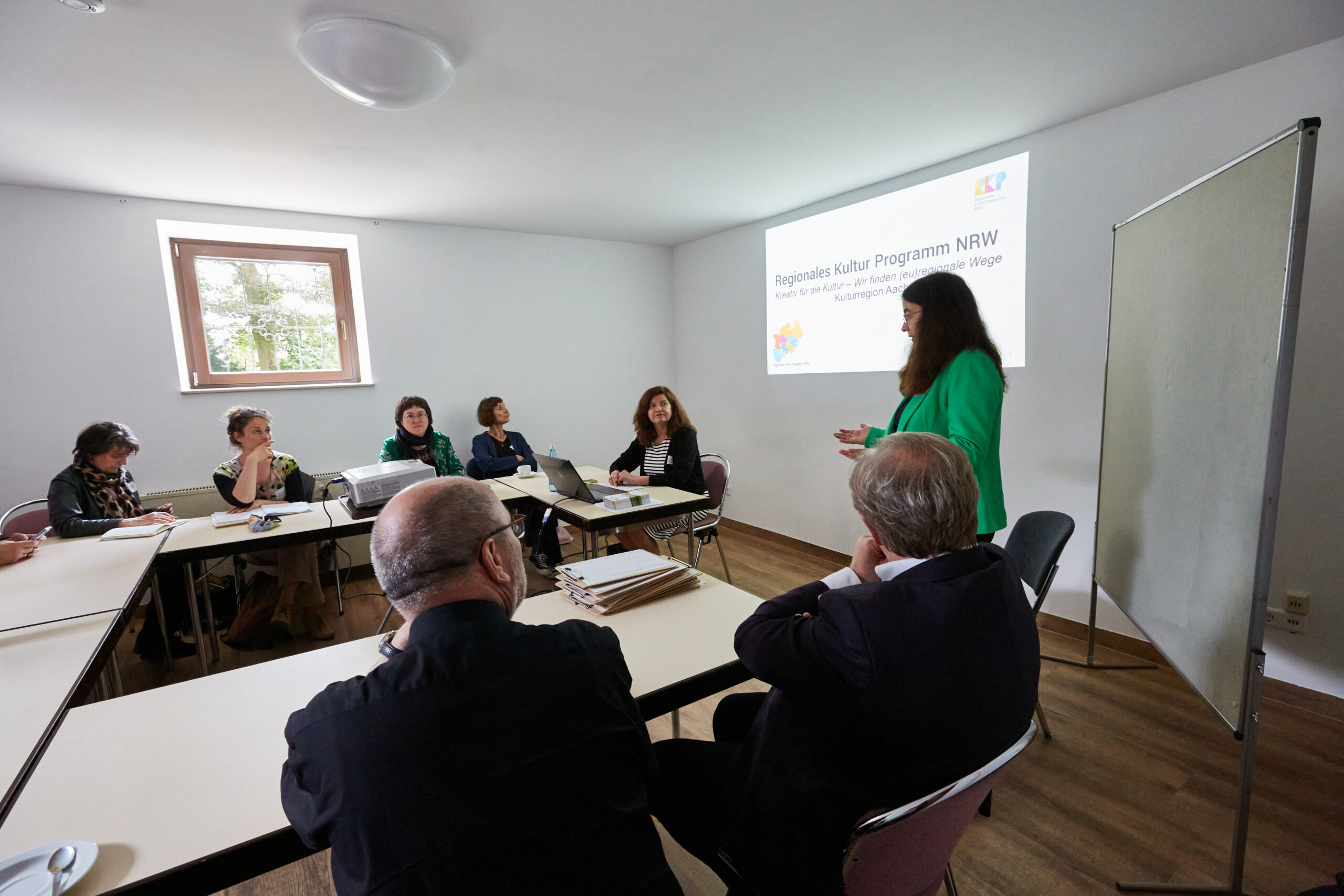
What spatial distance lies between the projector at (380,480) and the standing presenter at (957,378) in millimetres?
2107

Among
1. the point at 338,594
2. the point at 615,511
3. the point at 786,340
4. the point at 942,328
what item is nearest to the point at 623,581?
the point at 615,511

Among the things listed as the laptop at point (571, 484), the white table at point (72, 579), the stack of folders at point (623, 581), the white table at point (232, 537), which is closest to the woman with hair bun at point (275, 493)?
the white table at point (232, 537)

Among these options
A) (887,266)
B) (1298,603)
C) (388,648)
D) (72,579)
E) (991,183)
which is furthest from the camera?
(887,266)

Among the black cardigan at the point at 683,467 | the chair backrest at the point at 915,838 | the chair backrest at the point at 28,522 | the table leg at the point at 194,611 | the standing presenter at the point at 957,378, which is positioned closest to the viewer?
the chair backrest at the point at 915,838

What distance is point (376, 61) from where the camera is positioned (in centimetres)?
195

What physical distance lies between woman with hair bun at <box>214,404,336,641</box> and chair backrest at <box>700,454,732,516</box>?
7.46 feet

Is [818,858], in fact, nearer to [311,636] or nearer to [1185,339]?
[1185,339]

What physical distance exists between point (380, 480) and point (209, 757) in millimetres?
1906

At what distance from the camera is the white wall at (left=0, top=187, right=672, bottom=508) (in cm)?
335

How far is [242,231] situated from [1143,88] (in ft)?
16.7

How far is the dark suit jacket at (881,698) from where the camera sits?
84 cm

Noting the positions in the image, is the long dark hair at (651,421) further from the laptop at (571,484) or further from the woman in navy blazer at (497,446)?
the woman in navy blazer at (497,446)

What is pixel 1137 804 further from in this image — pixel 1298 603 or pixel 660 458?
pixel 660 458

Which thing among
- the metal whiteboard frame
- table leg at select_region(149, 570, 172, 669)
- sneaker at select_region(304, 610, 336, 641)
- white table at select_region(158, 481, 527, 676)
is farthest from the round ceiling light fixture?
sneaker at select_region(304, 610, 336, 641)
